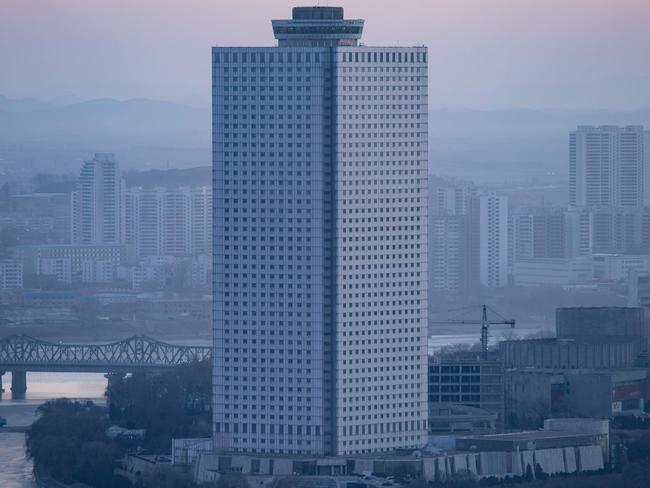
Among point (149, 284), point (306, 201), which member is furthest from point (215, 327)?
point (149, 284)

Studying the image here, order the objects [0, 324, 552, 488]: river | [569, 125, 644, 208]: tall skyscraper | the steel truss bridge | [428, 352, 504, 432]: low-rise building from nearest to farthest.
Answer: [0, 324, 552, 488]: river < [428, 352, 504, 432]: low-rise building < the steel truss bridge < [569, 125, 644, 208]: tall skyscraper

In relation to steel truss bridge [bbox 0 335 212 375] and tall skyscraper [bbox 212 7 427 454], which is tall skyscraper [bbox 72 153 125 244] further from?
tall skyscraper [bbox 212 7 427 454]

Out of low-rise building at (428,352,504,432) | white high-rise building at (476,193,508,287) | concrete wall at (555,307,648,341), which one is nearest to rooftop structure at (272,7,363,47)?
low-rise building at (428,352,504,432)

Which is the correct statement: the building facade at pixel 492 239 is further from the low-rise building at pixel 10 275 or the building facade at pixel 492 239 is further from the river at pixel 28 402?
the river at pixel 28 402

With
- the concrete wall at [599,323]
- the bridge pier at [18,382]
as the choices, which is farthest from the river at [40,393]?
the concrete wall at [599,323]

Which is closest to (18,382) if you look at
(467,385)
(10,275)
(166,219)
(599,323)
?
(599,323)

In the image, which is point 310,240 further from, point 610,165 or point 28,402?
point 610,165
